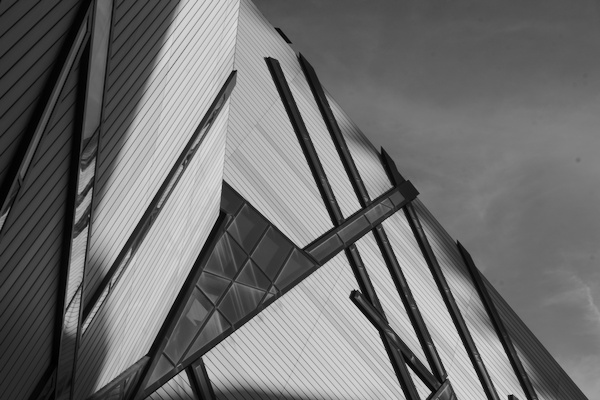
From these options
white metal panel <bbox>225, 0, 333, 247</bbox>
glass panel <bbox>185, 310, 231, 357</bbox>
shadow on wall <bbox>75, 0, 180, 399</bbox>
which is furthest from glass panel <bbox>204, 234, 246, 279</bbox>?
shadow on wall <bbox>75, 0, 180, 399</bbox>

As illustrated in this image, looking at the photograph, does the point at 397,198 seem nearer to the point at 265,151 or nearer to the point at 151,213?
the point at 265,151

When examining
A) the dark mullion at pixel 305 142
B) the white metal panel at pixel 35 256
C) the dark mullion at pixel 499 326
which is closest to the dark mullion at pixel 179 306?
the dark mullion at pixel 305 142

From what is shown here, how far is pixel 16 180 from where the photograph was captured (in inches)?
294

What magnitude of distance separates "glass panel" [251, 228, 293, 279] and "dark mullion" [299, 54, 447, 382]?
426cm

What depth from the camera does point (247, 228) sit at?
866 inches

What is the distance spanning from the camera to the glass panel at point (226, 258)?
21.0 meters

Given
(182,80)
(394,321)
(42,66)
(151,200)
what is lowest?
(42,66)

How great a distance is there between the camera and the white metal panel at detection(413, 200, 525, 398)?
26078mm

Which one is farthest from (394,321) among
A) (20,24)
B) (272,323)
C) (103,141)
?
(20,24)

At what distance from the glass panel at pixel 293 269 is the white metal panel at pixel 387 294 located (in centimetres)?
256

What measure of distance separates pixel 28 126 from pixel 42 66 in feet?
2.05

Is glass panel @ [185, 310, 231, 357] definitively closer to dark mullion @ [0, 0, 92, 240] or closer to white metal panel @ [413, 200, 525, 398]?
white metal panel @ [413, 200, 525, 398]

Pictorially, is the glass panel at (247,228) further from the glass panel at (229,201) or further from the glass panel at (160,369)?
the glass panel at (160,369)

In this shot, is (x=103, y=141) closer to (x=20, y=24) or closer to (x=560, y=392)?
(x=20, y=24)
